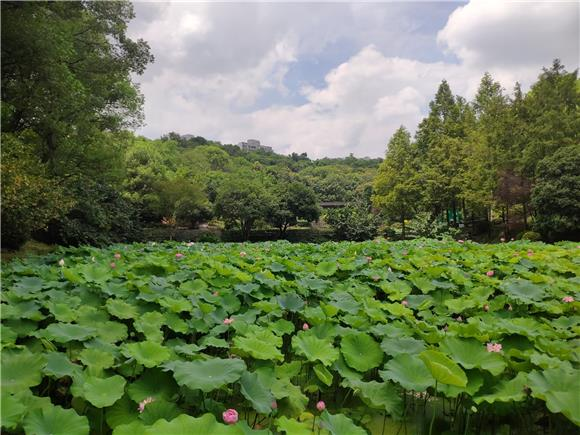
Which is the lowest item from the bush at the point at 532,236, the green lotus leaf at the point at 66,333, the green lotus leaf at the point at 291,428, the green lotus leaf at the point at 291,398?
the bush at the point at 532,236

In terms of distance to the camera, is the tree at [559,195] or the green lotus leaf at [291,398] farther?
the tree at [559,195]

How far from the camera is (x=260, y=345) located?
1715 mm

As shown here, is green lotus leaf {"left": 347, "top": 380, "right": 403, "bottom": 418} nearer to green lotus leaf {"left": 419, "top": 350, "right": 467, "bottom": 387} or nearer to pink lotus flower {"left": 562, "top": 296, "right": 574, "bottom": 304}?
green lotus leaf {"left": 419, "top": 350, "right": 467, "bottom": 387}

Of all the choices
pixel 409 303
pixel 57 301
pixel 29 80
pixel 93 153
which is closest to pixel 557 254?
pixel 409 303

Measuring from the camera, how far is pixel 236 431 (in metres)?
1.12

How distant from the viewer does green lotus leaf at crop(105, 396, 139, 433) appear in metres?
1.37

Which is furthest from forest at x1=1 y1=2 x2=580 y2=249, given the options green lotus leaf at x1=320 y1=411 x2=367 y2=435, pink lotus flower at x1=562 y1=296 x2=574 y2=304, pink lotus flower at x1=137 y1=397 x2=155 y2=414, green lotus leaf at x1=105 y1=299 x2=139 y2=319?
pink lotus flower at x1=562 y1=296 x2=574 y2=304

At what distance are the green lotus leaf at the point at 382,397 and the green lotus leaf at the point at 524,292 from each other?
1.51 meters

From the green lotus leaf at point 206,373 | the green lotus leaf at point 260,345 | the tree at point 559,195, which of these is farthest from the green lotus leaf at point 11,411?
the tree at point 559,195

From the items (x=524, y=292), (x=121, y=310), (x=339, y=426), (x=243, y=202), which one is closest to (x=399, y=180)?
(x=243, y=202)

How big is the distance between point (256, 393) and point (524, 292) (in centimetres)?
219

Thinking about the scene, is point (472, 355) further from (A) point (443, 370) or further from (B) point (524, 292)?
(B) point (524, 292)

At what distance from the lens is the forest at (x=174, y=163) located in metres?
6.90

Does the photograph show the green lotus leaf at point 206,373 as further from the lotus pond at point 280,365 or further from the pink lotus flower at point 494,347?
the pink lotus flower at point 494,347
